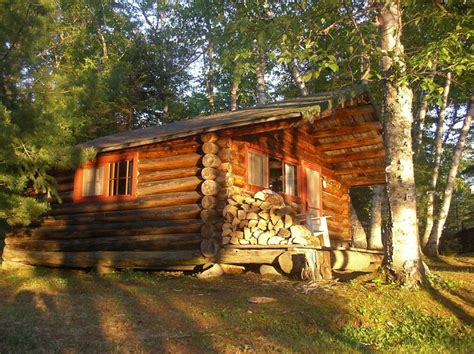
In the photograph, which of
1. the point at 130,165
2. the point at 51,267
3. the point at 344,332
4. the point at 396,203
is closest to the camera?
the point at 344,332

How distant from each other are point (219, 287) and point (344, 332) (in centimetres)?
318

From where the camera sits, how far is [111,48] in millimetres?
30469

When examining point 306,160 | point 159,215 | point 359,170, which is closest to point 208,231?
point 159,215

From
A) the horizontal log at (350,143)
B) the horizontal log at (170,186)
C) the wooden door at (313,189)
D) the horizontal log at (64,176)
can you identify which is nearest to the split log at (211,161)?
the horizontal log at (170,186)

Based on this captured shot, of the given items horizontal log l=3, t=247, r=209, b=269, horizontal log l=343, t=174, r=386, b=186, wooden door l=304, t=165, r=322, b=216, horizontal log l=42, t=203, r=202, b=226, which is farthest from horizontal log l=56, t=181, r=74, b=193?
horizontal log l=343, t=174, r=386, b=186

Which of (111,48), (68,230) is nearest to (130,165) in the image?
(68,230)

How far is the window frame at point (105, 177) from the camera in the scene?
1273 centimetres

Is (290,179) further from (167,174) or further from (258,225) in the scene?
(167,174)

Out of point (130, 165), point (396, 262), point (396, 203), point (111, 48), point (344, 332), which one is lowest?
point (344, 332)

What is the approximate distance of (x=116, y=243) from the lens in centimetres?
1253

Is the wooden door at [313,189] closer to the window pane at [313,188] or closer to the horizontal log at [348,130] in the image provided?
the window pane at [313,188]

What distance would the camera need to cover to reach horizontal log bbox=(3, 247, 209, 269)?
11328 mm

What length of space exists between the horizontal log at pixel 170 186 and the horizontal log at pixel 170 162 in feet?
1.18

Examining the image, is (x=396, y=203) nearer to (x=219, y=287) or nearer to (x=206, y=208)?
(x=219, y=287)
